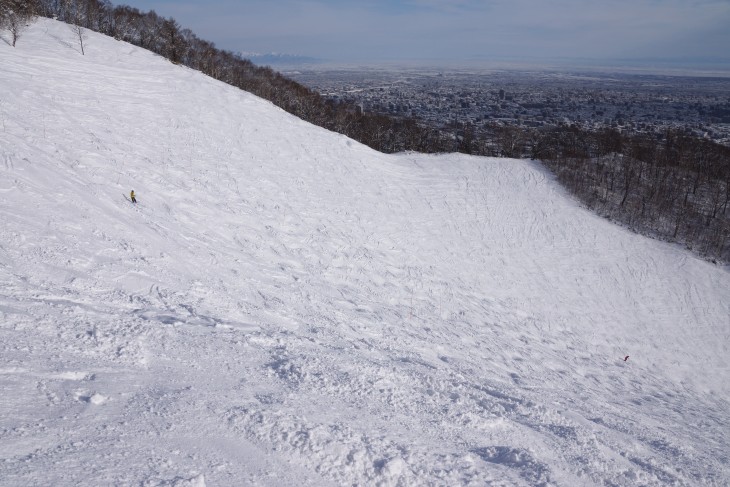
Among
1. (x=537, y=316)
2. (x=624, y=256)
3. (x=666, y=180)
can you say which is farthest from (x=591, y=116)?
(x=537, y=316)

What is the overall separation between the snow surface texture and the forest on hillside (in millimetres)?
7653

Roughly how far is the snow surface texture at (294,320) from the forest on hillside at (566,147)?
765 cm

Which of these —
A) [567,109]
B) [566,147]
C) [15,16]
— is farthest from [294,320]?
[567,109]

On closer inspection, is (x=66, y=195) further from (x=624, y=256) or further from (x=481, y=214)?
(x=624, y=256)

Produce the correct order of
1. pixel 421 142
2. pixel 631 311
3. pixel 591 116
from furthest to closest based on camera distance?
pixel 591 116, pixel 421 142, pixel 631 311

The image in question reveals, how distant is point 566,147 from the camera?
1927 inches

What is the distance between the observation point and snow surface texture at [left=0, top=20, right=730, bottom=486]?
4.85 meters

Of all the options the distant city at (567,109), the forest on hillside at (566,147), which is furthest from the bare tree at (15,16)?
the distant city at (567,109)

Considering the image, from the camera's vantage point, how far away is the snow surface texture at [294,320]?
4852 mm

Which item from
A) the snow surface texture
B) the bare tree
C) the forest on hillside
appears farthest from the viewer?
the forest on hillside

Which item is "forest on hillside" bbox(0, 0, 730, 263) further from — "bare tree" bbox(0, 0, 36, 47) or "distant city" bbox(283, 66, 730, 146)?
"distant city" bbox(283, 66, 730, 146)

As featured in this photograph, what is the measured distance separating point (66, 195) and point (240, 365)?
8212 millimetres

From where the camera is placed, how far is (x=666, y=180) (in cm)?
4275

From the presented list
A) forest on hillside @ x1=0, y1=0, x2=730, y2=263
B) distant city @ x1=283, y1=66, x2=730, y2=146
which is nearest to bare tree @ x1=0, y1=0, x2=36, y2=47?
forest on hillside @ x1=0, y1=0, x2=730, y2=263
